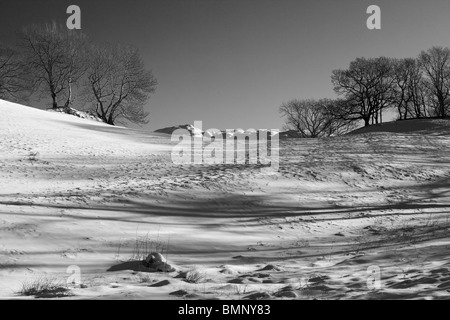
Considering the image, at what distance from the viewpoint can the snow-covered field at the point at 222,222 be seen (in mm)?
5047

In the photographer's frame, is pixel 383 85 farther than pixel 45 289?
Yes

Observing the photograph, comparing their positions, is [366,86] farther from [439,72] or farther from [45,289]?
[45,289]

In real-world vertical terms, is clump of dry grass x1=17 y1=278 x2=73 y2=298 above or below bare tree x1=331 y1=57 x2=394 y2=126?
below

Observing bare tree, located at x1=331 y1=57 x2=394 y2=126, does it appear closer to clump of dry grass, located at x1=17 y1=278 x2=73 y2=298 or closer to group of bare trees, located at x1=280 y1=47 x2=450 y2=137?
group of bare trees, located at x1=280 y1=47 x2=450 y2=137

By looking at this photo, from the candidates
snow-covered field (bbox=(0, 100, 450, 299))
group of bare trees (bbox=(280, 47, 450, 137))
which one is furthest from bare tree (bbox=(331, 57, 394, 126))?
snow-covered field (bbox=(0, 100, 450, 299))

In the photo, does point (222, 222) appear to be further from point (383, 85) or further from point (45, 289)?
point (383, 85)

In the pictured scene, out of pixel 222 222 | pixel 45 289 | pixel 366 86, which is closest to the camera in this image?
pixel 45 289

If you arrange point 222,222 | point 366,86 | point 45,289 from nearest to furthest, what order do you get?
point 45,289
point 222,222
point 366,86

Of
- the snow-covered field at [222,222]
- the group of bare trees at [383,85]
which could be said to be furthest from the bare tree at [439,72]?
the snow-covered field at [222,222]

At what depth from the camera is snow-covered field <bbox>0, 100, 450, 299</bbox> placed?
5047mm

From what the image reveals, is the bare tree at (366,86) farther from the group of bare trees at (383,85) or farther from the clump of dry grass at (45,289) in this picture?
the clump of dry grass at (45,289)

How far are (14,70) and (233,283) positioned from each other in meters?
47.2

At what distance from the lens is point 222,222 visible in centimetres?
917

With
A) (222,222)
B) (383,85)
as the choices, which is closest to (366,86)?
(383,85)
